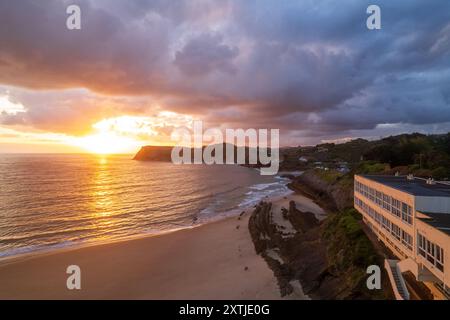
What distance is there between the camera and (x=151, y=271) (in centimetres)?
2133

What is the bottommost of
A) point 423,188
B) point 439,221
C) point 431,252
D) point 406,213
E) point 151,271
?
point 151,271

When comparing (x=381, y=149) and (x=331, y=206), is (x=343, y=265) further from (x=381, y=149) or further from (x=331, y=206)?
(x=381, y=149)

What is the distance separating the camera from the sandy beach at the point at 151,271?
17547 mm

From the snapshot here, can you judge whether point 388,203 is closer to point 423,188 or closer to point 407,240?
point 423,188

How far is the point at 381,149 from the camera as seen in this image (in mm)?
50938

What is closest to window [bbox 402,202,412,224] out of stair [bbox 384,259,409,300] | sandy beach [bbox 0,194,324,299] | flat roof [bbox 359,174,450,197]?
flat roof [bbox 359,174,450,197]

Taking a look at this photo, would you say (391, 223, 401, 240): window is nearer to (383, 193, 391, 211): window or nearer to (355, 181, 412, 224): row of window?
(355, 181, 412, 224): row of window

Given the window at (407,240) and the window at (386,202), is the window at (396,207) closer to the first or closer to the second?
the window at (386,202)

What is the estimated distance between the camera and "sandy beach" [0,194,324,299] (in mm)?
17547

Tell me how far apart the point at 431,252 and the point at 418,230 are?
168 cm

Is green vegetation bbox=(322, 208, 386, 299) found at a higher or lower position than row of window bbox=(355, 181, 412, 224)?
lower

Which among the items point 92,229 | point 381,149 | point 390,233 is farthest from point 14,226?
point 381,149

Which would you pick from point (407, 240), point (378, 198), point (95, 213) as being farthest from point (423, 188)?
point (95, 213)
